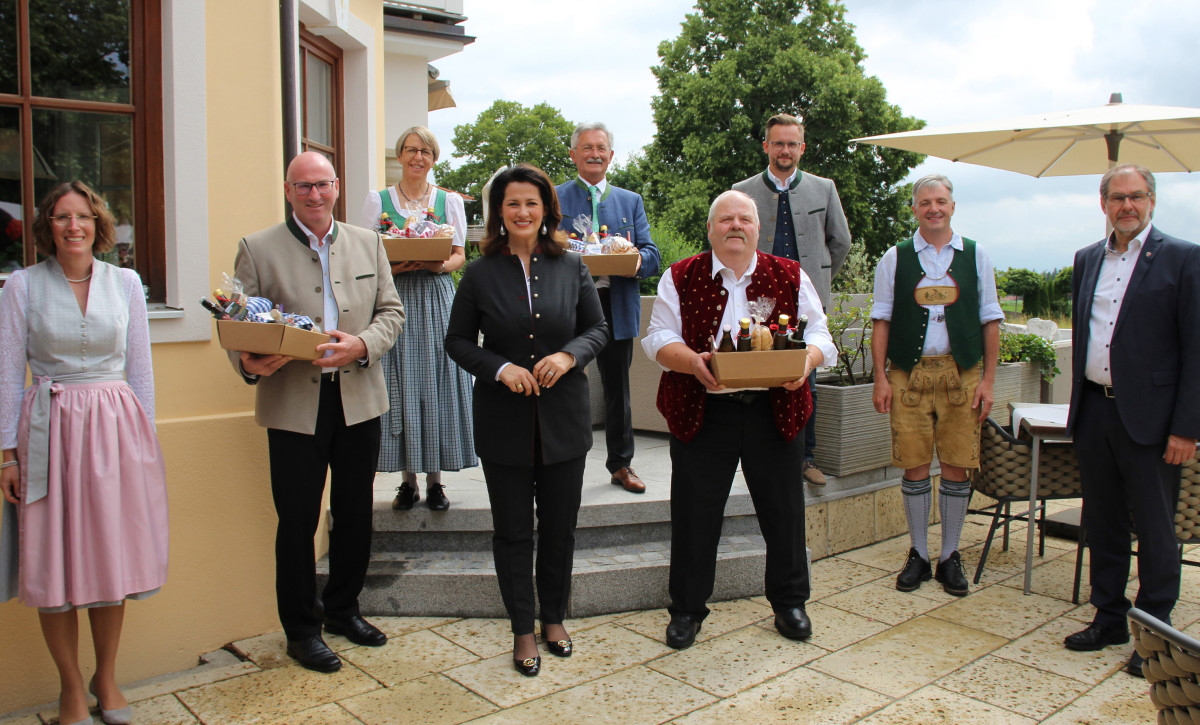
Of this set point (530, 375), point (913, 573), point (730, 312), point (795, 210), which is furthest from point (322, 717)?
point (795, 210)

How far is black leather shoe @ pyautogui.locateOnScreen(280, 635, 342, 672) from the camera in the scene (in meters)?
3.83

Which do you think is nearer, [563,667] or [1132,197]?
[563,667]

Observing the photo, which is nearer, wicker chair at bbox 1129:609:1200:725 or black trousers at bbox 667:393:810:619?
wicker chair at bbox 1129:609:1200:725

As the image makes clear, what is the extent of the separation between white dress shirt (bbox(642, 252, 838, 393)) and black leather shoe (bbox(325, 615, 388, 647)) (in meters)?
1.81

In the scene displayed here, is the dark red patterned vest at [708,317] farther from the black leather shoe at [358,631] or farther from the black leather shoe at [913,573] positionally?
the black leather shoe at [358,631]

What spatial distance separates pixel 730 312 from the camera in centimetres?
399

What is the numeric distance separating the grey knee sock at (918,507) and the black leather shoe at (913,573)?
1.4 inches

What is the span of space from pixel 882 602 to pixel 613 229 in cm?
251

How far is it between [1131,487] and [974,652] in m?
1.04

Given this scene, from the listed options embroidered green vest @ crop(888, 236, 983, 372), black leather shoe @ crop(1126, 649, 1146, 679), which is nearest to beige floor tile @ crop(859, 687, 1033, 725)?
black leather shoe @ crop(1126, 649, 1146, 679)

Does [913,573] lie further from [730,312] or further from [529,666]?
[529,666]

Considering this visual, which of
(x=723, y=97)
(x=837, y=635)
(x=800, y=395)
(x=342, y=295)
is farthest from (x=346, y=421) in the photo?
(x=723, y=97)

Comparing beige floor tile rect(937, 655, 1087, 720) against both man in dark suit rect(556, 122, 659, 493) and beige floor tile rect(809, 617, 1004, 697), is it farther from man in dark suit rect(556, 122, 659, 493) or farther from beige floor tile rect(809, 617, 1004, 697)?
man in dark suit rect(556, 122, 659, 493)

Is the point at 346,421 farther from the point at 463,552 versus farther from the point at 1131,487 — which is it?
the point at 1131,487
